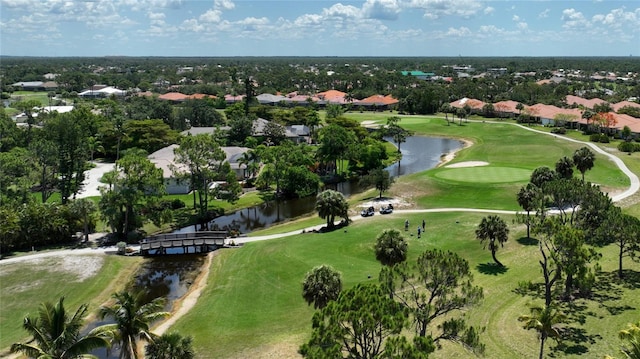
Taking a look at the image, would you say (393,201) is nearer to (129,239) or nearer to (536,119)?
(129,239)

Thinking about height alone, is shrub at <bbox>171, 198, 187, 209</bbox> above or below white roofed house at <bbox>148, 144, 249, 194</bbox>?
below

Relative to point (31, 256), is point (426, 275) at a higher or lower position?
higher

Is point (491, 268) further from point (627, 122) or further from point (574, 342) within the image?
point (627, 122)

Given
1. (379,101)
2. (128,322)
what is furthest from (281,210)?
(379,101)

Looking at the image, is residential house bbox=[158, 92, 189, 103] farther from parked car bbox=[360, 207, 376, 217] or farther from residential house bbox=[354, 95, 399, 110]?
parked car bbox=[360, 207, 376, 217]

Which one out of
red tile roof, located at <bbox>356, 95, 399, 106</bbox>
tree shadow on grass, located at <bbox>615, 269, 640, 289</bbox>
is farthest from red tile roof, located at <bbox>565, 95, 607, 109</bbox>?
tree shadow on grass, located at <bbox>615, 269, 640, 289</bbox>

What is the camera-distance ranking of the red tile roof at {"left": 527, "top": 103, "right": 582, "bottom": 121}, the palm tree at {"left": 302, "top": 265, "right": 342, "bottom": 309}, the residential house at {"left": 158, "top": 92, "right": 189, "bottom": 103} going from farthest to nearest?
1. the residential house at {"left": 158, "top": 92, "right": 189, "bottom": 103}
2. the red tile roof at {"left": 527, "top": 103, "right": 582, "bottom": 121}
3. the palm tree at {"left": 302, "top": 265, "right": 342, "bottom": 309}

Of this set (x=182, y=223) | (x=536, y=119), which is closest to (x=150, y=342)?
(x=182, y=223)
